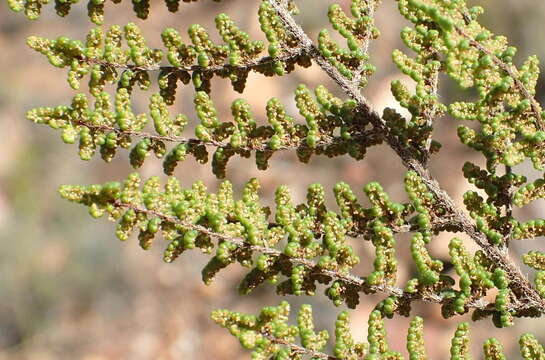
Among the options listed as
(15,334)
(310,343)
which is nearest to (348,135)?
(310,343)

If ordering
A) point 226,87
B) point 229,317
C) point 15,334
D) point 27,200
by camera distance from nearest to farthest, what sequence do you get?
point 229,317
point 15,334
point 27,200
point 226,87

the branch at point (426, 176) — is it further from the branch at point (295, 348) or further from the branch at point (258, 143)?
the branch at point (295, 348)

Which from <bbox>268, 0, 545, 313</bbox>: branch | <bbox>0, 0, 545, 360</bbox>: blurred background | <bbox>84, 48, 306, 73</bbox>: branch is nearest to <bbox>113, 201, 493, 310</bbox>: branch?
<bbox>268, 0, 545, 313</bbox>: branch

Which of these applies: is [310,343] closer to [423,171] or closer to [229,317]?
[229,317]

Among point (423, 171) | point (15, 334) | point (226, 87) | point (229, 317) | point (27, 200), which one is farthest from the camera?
point (226, 87)

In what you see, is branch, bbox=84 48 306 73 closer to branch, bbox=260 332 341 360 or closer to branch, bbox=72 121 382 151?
branch, bbox=72 121 382 151

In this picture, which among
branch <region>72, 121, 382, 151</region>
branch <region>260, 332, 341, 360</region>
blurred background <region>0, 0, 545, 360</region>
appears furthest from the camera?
blurred background <region>0, 0, 545, 360</region>

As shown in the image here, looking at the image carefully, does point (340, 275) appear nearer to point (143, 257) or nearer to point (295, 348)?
point (295, 348)
